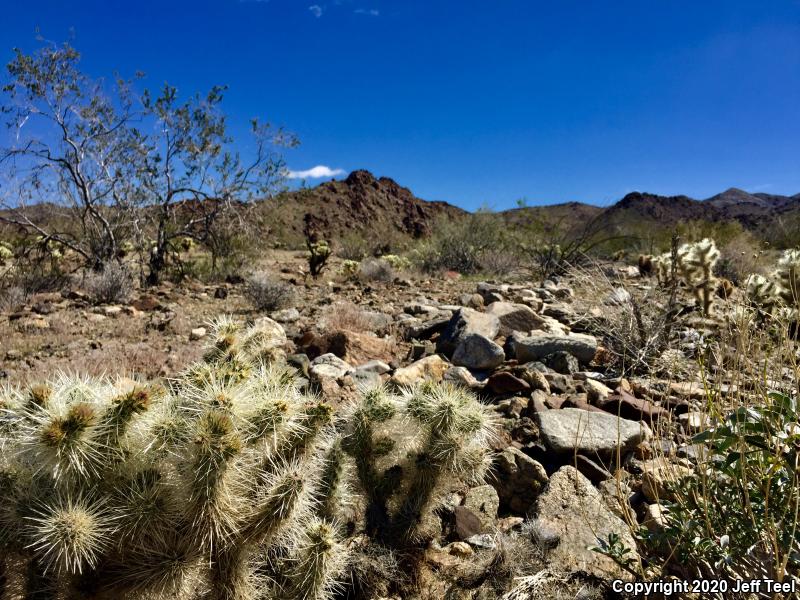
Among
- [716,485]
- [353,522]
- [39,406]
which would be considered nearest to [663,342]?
[716,485]

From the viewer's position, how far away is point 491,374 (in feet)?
16.8

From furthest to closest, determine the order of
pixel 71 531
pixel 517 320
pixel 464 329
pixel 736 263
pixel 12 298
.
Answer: pixel 736 263, pixel 12 298, pixel 517 320, pixel 464 329, pixel 71 531

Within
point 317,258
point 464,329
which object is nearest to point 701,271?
point 464,329

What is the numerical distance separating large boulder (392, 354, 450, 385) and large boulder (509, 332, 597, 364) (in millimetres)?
876

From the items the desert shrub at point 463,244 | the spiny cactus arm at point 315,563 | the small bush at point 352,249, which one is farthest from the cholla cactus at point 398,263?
the spiny cactus arm at point 315,563

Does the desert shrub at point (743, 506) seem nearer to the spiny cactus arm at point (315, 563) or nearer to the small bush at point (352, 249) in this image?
the spiny cactus arm at point (315, 563)

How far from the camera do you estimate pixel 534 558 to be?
8.05 ft

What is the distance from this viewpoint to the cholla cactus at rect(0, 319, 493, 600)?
5.94 ft

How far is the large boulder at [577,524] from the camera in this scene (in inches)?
95.7

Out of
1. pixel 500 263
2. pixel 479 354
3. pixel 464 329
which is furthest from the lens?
pixel 500 263

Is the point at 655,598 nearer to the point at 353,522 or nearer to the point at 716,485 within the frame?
the point at 716,485

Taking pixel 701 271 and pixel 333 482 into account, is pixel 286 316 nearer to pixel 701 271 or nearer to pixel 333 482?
pixel 333 482

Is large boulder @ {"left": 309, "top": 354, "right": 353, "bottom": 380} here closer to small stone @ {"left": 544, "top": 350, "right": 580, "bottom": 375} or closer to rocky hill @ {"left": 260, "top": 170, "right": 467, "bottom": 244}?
small stone @ {"left": 544, "top": 350, "right": 580, "bottom": 375}

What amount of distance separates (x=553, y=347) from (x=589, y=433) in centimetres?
200
